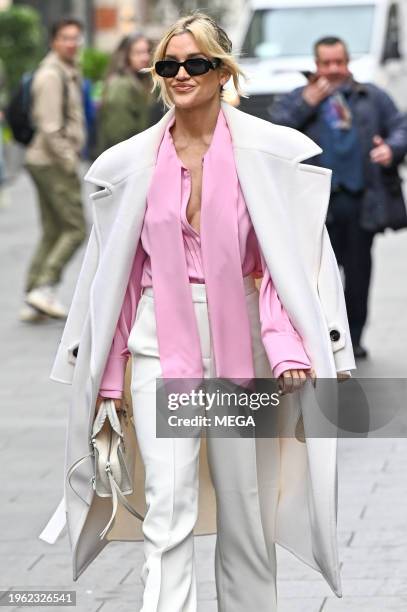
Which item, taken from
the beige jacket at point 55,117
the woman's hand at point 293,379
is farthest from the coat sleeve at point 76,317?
the beige jacket at point 55,117

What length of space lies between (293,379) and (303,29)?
53.6ft

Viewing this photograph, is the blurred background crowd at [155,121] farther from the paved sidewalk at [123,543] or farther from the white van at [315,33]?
the paved sidewalk at [123,543]

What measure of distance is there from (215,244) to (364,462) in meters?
3.09

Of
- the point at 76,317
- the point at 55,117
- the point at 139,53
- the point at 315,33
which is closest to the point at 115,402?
the point at 76,317

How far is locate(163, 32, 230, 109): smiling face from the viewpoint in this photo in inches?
172

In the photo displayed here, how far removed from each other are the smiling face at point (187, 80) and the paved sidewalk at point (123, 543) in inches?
66.5

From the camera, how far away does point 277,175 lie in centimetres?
440

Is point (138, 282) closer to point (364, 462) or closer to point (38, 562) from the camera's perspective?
point (38, 562)

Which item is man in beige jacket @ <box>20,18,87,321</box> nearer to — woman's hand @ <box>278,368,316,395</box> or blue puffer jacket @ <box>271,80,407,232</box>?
blue puffer jacket @ <box>271,80,407,232</box>

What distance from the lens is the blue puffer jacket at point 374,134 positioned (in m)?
8.79

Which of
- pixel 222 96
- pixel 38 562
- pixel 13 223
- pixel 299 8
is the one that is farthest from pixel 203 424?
pixel 299 8

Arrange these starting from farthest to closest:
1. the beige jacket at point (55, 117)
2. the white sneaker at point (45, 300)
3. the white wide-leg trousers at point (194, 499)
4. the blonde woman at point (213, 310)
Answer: the white sneaker at point (45, 300) < the beige jacket at point (55, 117) < the blonde woman at point (213, 310) < the white wide-leg trousers at point (194, 499)

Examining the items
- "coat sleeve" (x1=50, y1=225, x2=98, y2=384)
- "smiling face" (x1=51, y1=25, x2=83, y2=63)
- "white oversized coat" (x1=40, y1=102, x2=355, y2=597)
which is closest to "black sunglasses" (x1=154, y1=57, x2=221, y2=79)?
"white oversized coat" (x1=40, y1=102, x2=355, y2=597)

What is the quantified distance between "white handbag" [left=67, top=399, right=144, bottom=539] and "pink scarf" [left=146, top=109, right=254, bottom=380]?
23 centimetres
